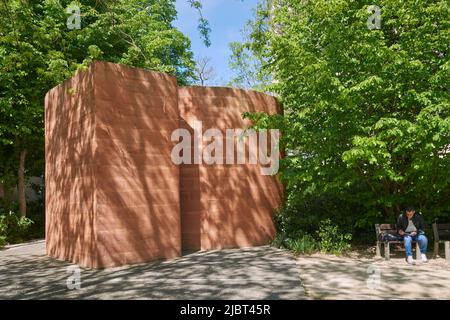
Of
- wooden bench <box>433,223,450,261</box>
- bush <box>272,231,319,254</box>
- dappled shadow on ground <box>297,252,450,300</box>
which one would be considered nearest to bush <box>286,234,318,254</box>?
bush <box>272,231,319,254</box>

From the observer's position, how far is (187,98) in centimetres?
1196

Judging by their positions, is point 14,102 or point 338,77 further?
point 14,102

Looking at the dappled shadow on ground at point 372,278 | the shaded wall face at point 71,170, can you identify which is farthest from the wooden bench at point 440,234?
the shaded wall face at point 71,170

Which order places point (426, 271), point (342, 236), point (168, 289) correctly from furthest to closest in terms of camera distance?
point (342, 236) → point (426, 271) → point (168, 289)

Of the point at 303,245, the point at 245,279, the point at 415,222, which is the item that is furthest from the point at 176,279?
the point at 415,222

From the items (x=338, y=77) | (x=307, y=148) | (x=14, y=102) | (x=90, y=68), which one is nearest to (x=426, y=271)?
(x=307, y=148)

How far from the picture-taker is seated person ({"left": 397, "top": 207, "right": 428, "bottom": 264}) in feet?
31.1

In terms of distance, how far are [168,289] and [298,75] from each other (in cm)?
607

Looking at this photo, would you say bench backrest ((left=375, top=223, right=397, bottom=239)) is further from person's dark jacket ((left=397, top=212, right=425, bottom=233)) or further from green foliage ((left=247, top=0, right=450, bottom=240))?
green foliage ((left=247, top=0, right=450, bottom=240))

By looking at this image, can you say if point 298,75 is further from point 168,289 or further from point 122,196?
point 168,289

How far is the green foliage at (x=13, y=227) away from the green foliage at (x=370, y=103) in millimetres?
10484

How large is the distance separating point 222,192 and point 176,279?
13.6ft

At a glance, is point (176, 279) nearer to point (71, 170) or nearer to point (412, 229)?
point (71, 170)

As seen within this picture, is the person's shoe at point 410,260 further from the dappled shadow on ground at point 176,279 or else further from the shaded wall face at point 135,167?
the shaded wall face at point 135,167
